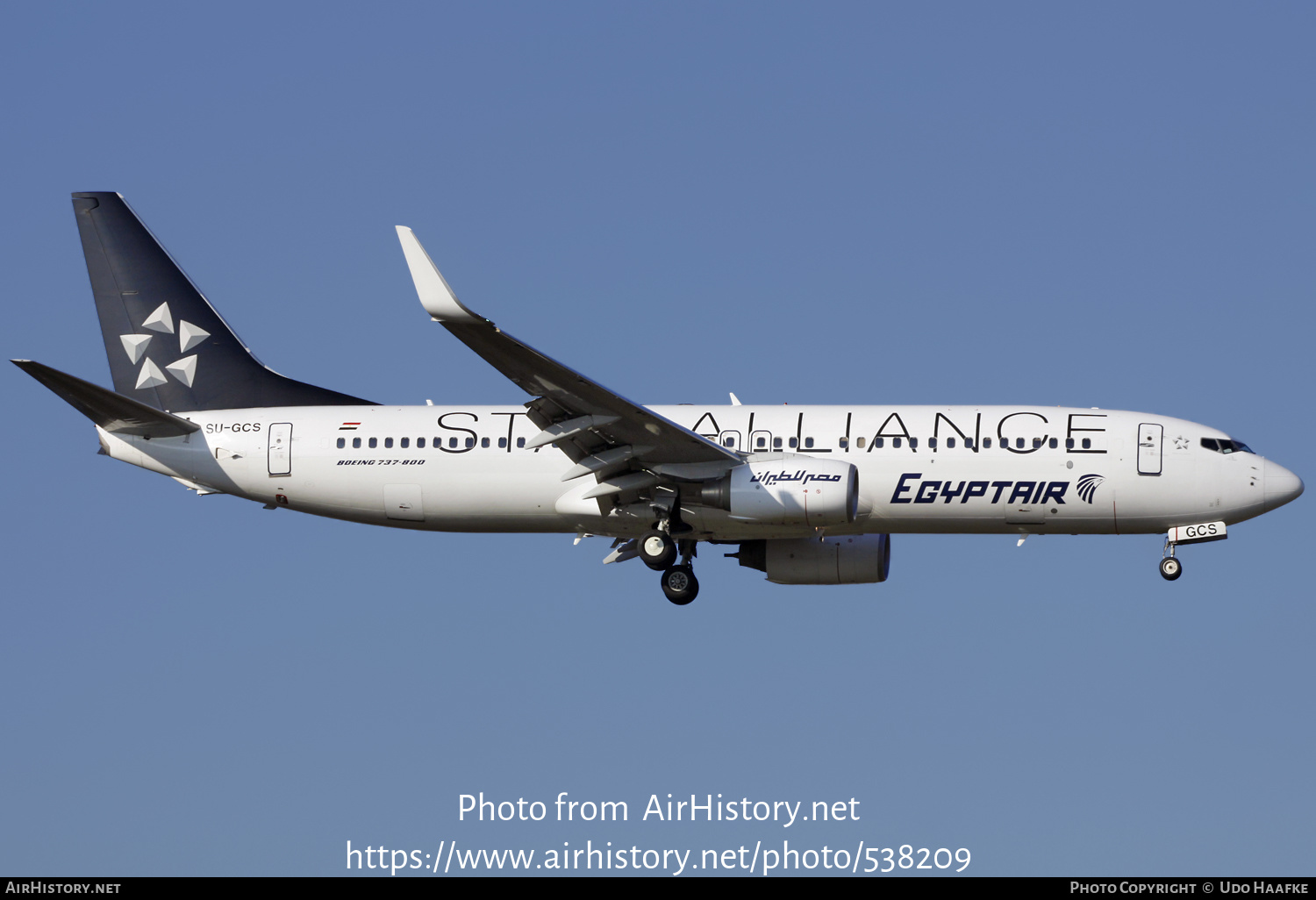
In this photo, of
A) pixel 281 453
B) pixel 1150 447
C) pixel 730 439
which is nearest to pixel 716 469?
pixel 730 439

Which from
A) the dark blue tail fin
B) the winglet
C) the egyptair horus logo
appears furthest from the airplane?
the winglet

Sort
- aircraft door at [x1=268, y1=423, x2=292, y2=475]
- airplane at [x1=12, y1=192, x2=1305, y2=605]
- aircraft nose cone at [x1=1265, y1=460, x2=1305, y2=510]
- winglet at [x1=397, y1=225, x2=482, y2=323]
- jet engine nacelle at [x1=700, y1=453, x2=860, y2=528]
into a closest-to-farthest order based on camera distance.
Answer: winglet at [x1=397, y1=225, x2=482, y2=323] < jet engine nacelle at [x1=700, y1=453, x2=860, y2=528] < airplane at [x1=12, y1=192, x2=1305, y2=605] < aircraft nose cone at [x1=1265, y1=460, x2=1305, y2=510] < aircraft door at [x1=268, y1=423, x2=292, y2=475]

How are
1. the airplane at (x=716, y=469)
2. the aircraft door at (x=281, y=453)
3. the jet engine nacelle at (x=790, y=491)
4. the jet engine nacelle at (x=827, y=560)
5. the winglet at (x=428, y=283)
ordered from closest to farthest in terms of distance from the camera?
the winglet at (x=428, y=283) < the jet engine nacelle at (x=790, y=491) < the airplane at (x=716, y=469) < the aircraft door at (x=281, y=453) < the jet engine nacelle at (x=827, y=560)

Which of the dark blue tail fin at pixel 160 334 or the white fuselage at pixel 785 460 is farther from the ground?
the dark blue tail fin at pixel 160 334

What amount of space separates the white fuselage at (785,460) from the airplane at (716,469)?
0.04m

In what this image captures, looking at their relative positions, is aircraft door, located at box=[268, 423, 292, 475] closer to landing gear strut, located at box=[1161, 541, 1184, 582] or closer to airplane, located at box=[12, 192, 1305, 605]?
airplane, located at box=[12, 192, 1305, 605]

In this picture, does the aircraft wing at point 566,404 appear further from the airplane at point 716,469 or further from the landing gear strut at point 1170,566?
the landing gear strut at point 1170,566

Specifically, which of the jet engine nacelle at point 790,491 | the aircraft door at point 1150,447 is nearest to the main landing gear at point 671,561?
the jet engine nacelle at point 790,491

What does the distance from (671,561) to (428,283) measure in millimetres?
9908

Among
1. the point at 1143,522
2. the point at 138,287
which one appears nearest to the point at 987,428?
the point at 1143,522

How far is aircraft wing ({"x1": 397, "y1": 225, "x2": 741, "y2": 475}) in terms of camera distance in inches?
1151

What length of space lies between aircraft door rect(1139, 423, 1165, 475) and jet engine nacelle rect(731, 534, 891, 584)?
20.4 ft

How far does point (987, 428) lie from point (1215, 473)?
194 inches

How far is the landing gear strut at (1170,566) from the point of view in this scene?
35656 mm
